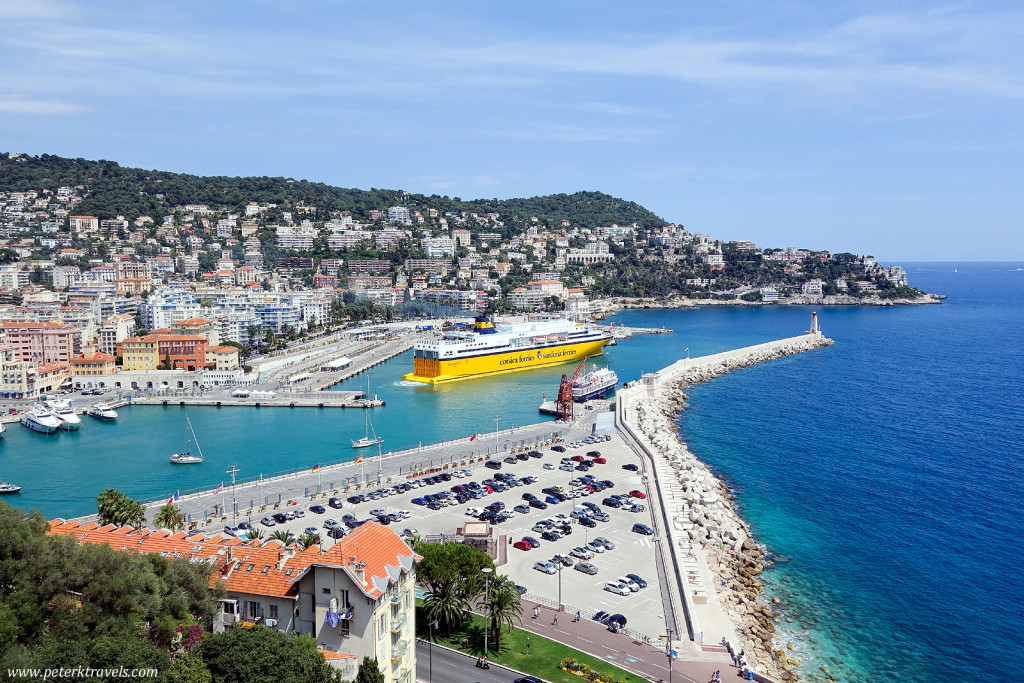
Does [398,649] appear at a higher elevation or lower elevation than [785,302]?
lower

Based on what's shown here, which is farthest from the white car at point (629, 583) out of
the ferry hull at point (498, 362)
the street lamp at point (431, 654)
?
the ferry hull at point (498, 362)

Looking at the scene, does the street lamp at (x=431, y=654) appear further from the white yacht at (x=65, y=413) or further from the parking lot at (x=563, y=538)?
the white yacht at (x=65, y=413)

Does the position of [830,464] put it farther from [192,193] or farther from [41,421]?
[192,193]

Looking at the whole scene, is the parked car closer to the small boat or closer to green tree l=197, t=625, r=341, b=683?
green tree l=197, t=625, r=341, b=683

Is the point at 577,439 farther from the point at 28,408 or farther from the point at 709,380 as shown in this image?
the point at 28,408

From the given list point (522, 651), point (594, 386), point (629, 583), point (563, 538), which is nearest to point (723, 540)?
point (563, 538)

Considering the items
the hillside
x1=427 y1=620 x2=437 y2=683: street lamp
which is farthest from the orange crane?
the hillside
